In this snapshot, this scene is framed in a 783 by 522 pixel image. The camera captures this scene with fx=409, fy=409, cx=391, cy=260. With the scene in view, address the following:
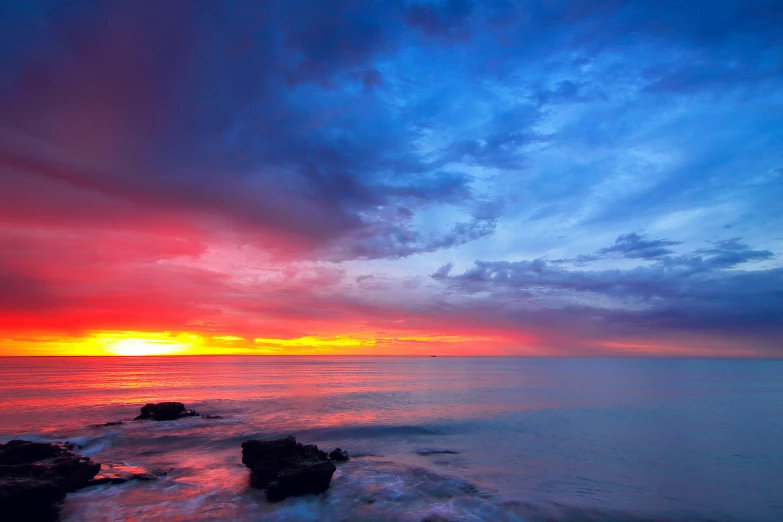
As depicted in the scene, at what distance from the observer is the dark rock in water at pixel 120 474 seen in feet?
72.2

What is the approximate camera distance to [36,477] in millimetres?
18750

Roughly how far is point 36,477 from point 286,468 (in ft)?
36.6

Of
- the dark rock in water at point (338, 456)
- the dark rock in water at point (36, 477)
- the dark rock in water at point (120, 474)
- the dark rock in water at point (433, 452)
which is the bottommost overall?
the dark rock in water at point (433, 452)

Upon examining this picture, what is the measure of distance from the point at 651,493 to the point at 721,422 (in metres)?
31.0

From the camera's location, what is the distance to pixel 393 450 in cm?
3166

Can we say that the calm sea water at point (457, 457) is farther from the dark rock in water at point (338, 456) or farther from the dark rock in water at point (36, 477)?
the dark rock in water at point (36, 477)

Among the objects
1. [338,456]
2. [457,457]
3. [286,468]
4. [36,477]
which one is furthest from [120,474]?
[457,457]

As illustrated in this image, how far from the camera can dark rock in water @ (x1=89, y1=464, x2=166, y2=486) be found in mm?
22016

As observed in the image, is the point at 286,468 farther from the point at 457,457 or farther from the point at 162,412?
the point at 162,412

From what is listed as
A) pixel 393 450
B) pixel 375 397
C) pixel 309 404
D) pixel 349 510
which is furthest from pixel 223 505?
pixel 375 397

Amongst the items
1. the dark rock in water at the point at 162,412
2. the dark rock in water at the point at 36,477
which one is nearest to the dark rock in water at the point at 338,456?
the dark rock in water at the point at 36,477

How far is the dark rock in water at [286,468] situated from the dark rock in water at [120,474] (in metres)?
5.49

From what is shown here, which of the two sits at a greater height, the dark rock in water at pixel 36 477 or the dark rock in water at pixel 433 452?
the dark rock in water at pixel 36 477

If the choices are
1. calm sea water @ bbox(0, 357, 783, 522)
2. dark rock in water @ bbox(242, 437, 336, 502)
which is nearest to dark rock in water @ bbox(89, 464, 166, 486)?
calm sea water @ bbox(0, 357, 783, 522)
